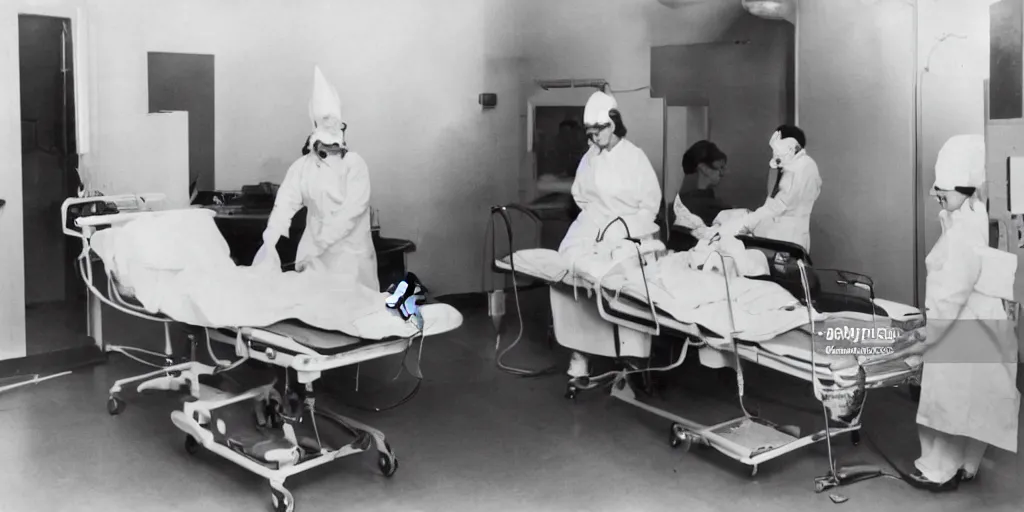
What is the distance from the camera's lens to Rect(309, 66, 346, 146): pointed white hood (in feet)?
13.4

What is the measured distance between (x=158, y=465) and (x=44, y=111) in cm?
190

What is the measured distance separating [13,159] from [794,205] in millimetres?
3569

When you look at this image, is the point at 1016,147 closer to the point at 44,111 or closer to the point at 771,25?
the point at 771,25

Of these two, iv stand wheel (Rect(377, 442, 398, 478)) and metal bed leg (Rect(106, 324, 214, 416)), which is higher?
metal bed leg (Rect(106, 324, 214, 416))

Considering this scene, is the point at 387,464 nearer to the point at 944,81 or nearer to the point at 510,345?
the point at 510,345

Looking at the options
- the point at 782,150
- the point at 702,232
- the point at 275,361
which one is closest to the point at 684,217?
the point at 702,232

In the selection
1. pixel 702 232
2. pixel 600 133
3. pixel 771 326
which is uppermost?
pixel 600 133

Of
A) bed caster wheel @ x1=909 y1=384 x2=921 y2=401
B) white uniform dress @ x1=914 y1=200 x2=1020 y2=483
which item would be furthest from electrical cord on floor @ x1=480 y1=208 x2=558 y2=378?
white uniform dress @ x1=914 y1=200 x2=1020 y2=483

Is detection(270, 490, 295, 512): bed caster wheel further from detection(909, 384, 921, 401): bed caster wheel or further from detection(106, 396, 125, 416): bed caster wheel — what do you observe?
detection(909, 384, 921, 401): bed caster wheel

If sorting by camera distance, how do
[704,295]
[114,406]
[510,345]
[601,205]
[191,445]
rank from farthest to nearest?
1. [510,345]
2. [601,205]
3. [114,406]
4. [191,445]
5. [704,295]

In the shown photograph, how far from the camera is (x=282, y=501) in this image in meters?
3.01

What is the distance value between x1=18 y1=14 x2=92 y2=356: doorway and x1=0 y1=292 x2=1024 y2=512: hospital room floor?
326 mm

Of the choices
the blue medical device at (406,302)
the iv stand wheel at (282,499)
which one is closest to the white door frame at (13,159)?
the blue medical device at (406,302)

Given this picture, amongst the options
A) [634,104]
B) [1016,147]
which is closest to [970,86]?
[1016,147]
